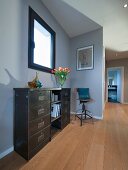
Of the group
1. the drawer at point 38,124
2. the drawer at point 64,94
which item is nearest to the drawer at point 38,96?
the drawer at point 38,124

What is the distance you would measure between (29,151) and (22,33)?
1.79 meters

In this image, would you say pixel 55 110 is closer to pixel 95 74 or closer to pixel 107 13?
pixel 95 74

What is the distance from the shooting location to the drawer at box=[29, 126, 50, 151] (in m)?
1.63

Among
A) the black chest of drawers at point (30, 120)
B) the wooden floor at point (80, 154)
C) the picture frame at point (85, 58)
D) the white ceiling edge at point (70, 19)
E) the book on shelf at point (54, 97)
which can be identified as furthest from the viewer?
the picture frame at point (85, 58)

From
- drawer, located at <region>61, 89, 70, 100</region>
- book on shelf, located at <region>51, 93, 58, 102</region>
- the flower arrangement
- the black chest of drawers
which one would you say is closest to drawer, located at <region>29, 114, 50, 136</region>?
the black chest of drawers

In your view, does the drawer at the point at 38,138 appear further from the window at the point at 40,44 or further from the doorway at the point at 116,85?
the doorway at the point at 116,85

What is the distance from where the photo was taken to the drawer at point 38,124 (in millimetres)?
1634

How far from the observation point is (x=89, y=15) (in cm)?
289

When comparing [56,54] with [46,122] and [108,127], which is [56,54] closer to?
[46,122]

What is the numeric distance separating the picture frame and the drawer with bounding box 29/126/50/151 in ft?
7.89

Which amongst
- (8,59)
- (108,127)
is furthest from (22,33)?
(108,127)

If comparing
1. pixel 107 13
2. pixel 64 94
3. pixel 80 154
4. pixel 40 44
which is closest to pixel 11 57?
pixel 40 44

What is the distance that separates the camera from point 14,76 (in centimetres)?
183

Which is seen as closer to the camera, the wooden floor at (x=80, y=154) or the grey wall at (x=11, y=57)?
the wooden floor at (x=80, y=154)
